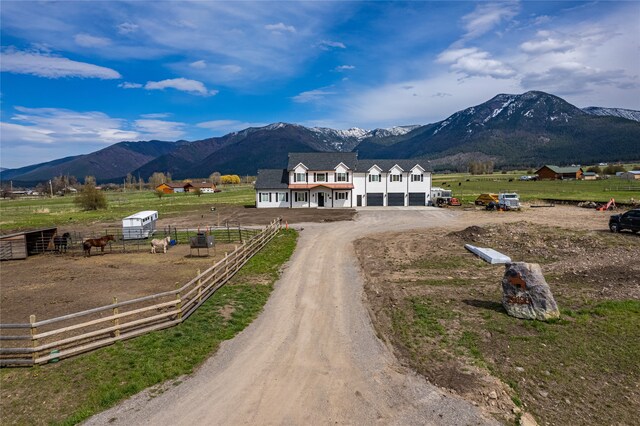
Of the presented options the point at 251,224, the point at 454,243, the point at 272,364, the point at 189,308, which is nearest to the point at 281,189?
the point at 251,224

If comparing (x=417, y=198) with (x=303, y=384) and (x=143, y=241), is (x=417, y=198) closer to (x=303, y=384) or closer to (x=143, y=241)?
(x=143, y=241)

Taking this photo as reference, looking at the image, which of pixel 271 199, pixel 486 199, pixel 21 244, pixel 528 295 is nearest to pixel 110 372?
pixel 528 295

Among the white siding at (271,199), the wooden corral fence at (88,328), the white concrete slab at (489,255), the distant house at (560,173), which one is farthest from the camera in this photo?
the distant house at (560,173)

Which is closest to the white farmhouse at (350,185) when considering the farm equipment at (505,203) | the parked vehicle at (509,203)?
the farm equipment at (505,203)

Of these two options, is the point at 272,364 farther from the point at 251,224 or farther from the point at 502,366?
the point at 251,224

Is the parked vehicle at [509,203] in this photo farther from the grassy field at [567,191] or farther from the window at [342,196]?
the window at [342,196]
